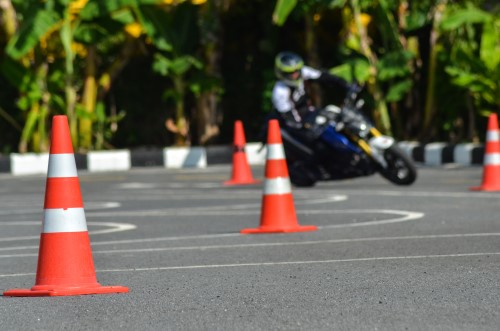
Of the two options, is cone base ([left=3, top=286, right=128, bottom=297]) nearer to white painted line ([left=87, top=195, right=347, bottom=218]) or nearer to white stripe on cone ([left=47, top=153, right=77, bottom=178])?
white stripe on cone ([left=47, top=153, right=77, bottom=178])

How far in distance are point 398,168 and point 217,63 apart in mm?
12753

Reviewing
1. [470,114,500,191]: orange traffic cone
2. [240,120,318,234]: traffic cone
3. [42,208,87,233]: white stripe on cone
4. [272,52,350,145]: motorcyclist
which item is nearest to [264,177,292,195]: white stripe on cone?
[240,120,318,234]: traffic cone

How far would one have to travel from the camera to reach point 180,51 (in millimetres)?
28453

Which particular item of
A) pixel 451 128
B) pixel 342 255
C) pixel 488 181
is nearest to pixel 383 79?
pixel 451 128

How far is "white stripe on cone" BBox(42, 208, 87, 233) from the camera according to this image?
7906 mm

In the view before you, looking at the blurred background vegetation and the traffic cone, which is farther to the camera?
the blurred background vegetation

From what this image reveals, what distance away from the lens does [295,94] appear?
1798 centimetres

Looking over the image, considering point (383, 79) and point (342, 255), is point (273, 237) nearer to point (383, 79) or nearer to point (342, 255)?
point (342, 255)

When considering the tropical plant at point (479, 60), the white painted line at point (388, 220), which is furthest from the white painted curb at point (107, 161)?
the white painted line at point (388, 220)

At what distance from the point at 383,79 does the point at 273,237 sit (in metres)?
16.2

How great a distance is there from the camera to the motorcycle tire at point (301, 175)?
59.5 feet

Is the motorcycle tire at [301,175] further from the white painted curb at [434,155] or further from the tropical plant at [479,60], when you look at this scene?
the tropical plant at [479,60]

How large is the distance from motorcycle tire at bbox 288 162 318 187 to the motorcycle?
7 cm

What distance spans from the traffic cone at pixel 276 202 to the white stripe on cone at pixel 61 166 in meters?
3.67
